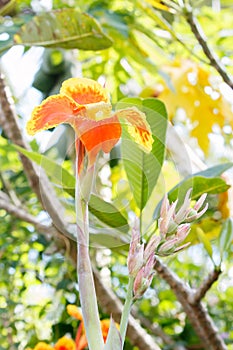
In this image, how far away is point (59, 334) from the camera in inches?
39.8

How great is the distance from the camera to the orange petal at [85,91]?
38 cm

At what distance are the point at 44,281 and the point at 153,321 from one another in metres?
0.21

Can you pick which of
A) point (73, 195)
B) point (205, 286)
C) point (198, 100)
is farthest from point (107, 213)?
point (198, 100)

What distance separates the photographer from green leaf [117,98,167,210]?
553 mm

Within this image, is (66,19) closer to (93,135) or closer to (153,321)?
(93,135)

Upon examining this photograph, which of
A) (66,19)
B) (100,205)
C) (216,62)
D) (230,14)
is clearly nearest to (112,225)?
(100,205)

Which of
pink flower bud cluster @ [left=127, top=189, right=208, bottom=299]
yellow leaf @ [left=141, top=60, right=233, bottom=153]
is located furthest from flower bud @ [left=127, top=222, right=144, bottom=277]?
yellow leaf @ [left=141, top=60, right=233, bottom=153]

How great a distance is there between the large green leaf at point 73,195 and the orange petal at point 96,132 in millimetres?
175

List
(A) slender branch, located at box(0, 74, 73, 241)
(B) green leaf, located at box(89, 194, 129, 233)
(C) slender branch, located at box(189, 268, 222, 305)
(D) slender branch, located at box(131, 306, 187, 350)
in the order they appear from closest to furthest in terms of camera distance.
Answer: (B) green leaf, located at box(89, 194, 129, 233) < (C) slender branch, located at box(189, 268, 222, 305) < (A) slender branch, located at box(0, 74, 73, 241) < (D) slender branch, located at box(131, 306, 187, 350)

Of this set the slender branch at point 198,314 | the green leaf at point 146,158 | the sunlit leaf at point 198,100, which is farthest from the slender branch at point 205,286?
the sunlit leaf at point 198,100

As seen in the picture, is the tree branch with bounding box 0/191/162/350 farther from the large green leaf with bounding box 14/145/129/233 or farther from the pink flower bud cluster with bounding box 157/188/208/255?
the pink flower bud cluster with bounding box 157/188/208/255

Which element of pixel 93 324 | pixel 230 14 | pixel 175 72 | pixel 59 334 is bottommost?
pixel 59 334

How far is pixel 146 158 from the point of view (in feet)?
1.85

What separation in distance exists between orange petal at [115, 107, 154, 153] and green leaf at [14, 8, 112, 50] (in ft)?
1.36
